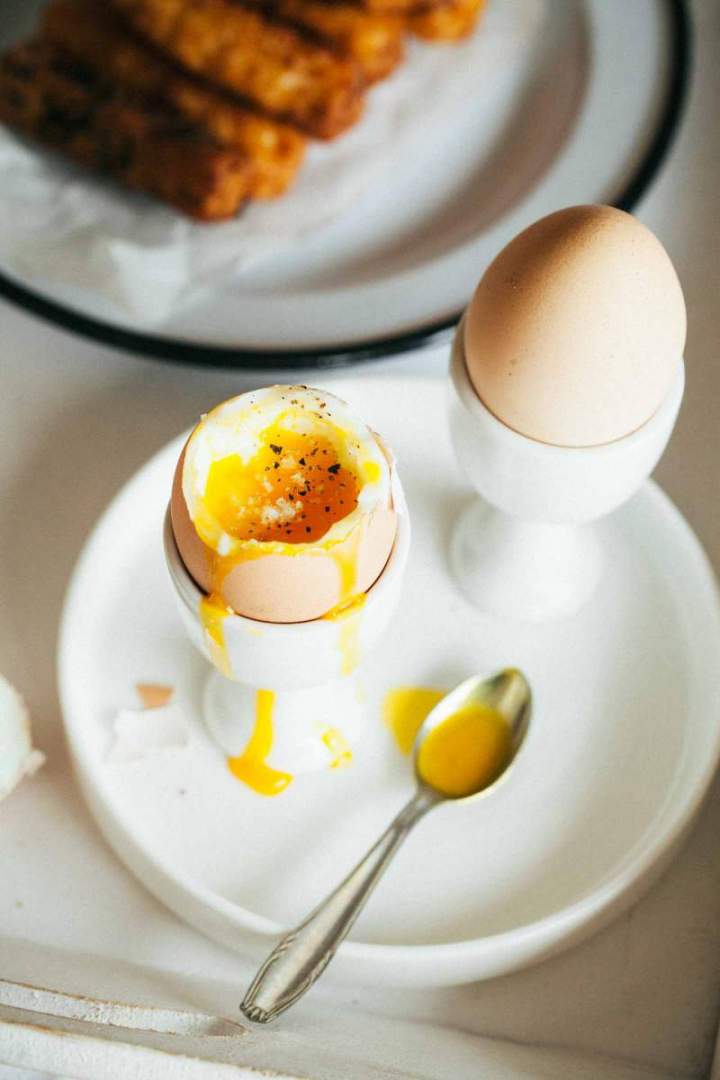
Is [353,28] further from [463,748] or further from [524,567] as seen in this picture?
[463,748]

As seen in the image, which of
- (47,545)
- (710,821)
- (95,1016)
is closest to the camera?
(95,1016)

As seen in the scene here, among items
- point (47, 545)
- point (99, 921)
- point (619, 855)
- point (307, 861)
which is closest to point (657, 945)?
point (619, 855)

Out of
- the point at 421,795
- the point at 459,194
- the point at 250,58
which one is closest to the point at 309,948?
the point at 421,795

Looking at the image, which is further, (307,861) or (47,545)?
(47,545)

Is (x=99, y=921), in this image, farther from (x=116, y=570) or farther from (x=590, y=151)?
(x=590, y=151)

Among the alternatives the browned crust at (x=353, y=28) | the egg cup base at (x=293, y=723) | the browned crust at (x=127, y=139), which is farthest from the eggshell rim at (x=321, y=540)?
the browned crust at (x=353, y=28)

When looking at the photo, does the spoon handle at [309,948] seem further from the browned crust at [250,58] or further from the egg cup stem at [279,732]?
the browned crust at [250,58]

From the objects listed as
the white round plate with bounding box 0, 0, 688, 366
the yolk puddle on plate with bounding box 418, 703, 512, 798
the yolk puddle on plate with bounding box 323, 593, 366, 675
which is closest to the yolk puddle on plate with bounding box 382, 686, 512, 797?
the yolk puddle on plate with bounding box 418, 703, 512, 798
